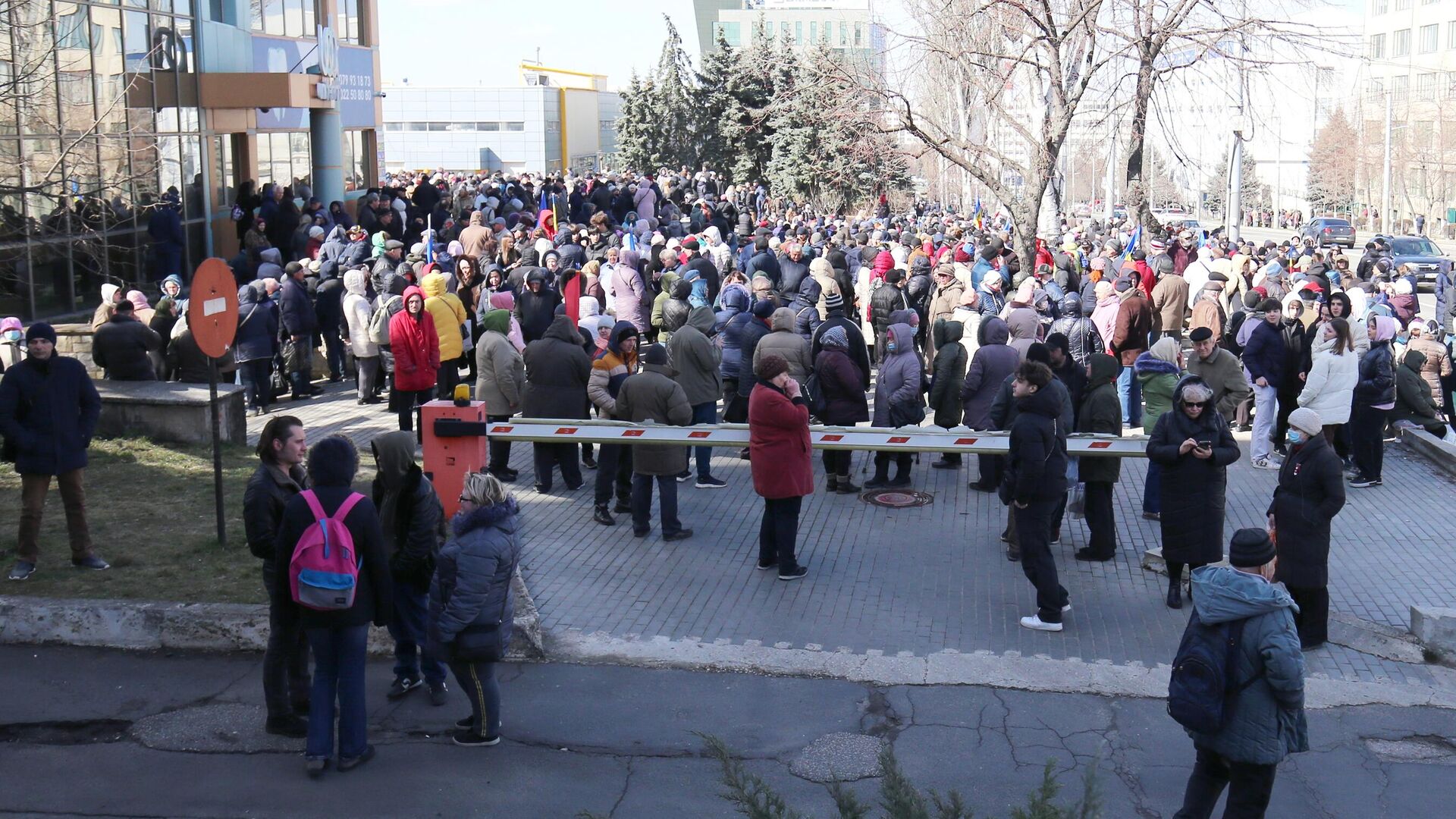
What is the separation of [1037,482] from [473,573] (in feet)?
12.2

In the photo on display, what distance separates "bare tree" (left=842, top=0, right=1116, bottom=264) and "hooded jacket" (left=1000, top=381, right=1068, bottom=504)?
345 inches

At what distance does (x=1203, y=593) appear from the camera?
17.8ft

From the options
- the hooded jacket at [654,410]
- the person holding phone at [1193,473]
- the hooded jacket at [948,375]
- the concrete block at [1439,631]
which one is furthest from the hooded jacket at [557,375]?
the concrete block at [1439,631]

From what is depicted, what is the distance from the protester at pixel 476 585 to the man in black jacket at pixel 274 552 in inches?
30.3

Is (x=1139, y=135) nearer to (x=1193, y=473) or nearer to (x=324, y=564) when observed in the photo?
(x=1193, y=473)

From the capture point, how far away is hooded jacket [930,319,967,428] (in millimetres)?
11867

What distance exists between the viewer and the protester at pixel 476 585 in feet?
20.9

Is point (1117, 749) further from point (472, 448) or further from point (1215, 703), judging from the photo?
point (472, 448)

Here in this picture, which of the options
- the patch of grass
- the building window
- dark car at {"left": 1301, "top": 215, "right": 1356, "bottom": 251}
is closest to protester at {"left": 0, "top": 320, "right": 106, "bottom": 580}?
the patch of grass

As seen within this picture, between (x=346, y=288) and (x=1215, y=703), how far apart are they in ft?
Answer: 40.5

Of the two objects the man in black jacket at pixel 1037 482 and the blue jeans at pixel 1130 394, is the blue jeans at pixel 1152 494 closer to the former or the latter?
the man in black jacket at pixel 1037 482

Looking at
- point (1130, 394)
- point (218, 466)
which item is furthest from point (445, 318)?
point (1130, 394)

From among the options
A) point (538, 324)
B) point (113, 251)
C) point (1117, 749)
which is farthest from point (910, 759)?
point (113, 251)

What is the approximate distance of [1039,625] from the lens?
8523 mm
